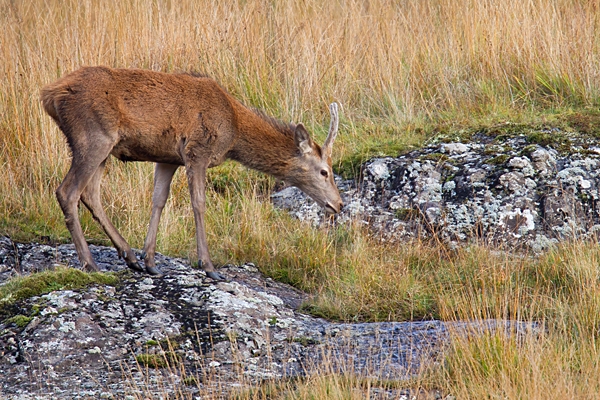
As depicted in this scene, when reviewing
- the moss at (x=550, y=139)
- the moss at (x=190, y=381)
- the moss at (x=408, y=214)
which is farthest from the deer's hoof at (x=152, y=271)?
the moss at (x=550, y=139)

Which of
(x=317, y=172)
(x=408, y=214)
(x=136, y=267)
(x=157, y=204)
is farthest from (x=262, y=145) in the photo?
(x=136, y=267)

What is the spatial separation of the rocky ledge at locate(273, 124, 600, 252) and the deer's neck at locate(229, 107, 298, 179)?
79 centimetres

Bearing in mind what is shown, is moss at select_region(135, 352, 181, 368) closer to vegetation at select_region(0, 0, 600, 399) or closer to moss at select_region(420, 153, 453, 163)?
vegetation at select_region(0, 0, 600, 399)

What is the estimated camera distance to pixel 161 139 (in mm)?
7039

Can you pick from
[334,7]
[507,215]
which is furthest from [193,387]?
[334,7]

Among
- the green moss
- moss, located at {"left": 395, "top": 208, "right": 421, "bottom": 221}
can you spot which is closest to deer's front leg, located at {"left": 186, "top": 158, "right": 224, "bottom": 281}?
the green moss

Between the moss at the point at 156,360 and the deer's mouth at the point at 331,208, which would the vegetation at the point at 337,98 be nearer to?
the deer's mouth at the point at 331,208

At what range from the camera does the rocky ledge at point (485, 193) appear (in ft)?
25.9

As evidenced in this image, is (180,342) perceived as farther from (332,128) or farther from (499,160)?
(499,160)

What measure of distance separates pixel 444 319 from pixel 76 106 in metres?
3.36

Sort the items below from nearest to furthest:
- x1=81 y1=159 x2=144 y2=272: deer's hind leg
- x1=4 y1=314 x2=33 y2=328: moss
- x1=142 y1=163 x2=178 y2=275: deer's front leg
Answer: x1=4 y1=314 x2=33 y2=328: moss < x1=81 y1=159 x2=144 y2=272: deer's hind leg < x1=142 y1=163 x2=178 y2=275: deer's front leg

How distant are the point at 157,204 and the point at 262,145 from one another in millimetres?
1153

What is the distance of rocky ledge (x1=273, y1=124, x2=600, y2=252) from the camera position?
7891 mm

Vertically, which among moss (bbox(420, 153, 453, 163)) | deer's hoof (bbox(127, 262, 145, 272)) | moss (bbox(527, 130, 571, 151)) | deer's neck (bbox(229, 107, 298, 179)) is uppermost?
deer's neck (bbox(229, 107, 298, 179))
